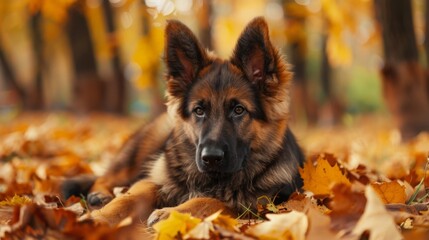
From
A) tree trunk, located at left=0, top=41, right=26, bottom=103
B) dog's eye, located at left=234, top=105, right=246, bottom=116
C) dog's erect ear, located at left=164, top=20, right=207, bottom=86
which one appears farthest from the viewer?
tree trunk, located at left=0, top=41, right=26, bottom=103

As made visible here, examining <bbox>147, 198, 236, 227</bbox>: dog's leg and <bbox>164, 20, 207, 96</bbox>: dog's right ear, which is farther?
<bbox>164, 20, 207, 96</bbox>: dog's right ear

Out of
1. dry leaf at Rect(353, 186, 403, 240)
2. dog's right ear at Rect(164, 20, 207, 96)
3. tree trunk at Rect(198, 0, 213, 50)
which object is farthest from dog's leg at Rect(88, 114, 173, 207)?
tree trunk at Rect(198, 0, 213, 50)

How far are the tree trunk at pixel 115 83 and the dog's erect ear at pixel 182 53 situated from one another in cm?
1640

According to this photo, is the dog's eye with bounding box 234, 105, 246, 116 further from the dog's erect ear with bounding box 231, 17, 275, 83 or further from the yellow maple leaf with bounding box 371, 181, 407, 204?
the yellow maple leaf with bounding box 371, 181, 407, 204

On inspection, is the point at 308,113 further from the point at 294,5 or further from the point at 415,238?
the point at 415,238

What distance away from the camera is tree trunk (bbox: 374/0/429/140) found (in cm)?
982

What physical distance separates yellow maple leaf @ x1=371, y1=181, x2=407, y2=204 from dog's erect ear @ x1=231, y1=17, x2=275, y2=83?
4.45 ft

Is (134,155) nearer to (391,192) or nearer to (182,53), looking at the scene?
(182,53)

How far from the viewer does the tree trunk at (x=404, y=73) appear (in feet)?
32.2

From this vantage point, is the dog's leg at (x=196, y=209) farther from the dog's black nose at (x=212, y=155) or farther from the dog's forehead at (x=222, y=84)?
the dog's forehead at (x=222, y=84)

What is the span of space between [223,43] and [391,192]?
865 inches

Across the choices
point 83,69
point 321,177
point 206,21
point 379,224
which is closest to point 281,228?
point 379,224

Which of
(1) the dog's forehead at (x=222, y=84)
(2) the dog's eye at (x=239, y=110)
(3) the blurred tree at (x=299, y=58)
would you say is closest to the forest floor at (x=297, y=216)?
(2) the dog's eye at (x=239, y=110)

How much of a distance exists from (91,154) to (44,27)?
17.2 meters
